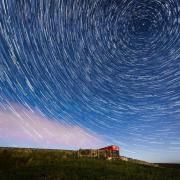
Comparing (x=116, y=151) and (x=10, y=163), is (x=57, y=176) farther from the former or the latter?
(x=116, y=151)

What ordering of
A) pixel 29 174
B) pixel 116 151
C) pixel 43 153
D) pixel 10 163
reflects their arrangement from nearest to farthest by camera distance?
pixel 29 174 < pixel 10 163 < pixel 43 153 < pixel 116 151

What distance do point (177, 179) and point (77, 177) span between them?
7.57 meters

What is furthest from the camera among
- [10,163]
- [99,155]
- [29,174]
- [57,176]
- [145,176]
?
[99,155]

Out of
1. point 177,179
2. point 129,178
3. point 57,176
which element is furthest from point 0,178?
point 177,179

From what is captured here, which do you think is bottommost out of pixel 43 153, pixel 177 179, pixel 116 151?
pixel 177 179

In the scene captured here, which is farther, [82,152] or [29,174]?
[82,152]

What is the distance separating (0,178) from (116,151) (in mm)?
28481

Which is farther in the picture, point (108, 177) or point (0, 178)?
point (108, 177)

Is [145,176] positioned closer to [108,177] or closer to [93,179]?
[108,177]

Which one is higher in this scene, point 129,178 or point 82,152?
point 82,152

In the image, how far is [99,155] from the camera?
42.5 metres

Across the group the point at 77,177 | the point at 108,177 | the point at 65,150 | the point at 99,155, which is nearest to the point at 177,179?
the point at 108,177

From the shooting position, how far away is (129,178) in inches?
883

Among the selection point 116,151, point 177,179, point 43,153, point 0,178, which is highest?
point 116,151
